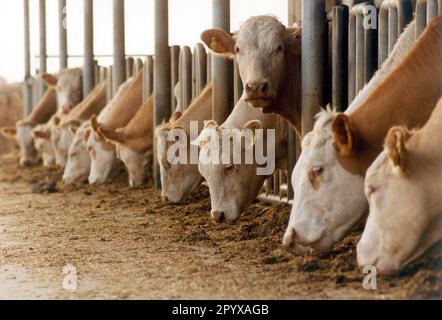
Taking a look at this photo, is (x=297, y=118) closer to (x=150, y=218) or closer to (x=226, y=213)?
(x=226, y=213)

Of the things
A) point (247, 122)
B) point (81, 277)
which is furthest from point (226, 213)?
point (81, 277)

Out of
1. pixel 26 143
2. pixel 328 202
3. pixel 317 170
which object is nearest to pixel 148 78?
pixel 26 143

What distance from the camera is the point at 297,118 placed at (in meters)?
7.37

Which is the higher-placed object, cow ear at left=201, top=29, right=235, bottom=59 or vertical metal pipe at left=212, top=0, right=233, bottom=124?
cow ear at left=201, top=29, right=235, bottom=59

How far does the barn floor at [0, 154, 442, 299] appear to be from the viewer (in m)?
4.58

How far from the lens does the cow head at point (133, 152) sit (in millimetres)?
10953

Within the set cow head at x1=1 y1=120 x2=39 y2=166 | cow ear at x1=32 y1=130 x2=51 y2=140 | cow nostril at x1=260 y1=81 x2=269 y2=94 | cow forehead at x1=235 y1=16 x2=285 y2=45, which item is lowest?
cow head at x1=1 y1=120 x2=39 y2=166

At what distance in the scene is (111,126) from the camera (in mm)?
12109

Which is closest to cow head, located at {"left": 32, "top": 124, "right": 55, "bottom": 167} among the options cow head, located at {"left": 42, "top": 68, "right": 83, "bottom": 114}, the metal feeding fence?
cow head, located at {"left": 42, "top": 68, "right": 83, "bottom": 114}

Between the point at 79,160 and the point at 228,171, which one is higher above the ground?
the point at 228,171

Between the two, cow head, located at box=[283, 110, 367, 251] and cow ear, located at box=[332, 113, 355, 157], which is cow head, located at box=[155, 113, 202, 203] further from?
cow ear, located at box=[332, 113, 355, 157]

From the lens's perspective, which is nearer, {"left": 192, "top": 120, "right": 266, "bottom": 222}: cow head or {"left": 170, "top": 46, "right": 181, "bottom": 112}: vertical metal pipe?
{"left": 192, "top": 120, "right": 266, "bottom": 222}: cow head

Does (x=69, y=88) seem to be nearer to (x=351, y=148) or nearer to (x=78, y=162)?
(x=78, y=162)

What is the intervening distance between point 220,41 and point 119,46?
19.5ft
